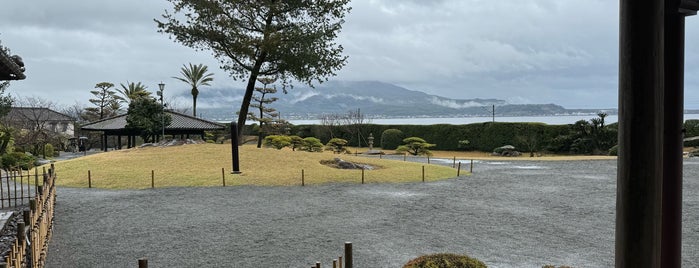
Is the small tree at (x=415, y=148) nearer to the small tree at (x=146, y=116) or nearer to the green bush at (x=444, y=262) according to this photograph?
the small tree at (x=146, y=116)

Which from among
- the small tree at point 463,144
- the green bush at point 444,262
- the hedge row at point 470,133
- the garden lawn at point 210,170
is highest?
the hedge row at point 470,133

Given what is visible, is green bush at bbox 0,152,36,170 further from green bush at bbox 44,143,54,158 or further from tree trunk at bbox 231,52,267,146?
green bush at bbox 44,143,54,158

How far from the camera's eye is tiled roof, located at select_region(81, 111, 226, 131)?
3225cm

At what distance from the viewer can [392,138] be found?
147 feet

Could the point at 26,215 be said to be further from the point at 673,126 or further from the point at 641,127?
the point at 673,126

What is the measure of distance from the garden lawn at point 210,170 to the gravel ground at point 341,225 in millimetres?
1613

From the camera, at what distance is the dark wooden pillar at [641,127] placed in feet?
8.88

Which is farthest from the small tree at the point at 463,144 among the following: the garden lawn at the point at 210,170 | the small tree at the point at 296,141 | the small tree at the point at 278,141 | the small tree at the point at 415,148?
the garden lawn at the point at 210,170

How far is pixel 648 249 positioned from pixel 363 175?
652 inches

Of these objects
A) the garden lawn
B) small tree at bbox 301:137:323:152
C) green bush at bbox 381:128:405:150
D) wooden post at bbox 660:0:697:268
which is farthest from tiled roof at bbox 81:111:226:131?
wooden post at bbox 660:0:697:268

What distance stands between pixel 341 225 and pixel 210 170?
11.7 m

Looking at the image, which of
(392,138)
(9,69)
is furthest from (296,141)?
(9,69)

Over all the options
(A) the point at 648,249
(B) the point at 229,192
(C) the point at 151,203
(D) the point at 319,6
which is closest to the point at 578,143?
(D) the point at 319,6

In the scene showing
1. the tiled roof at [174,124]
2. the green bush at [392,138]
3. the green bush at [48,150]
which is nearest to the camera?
the tiled roof at [174,124]
